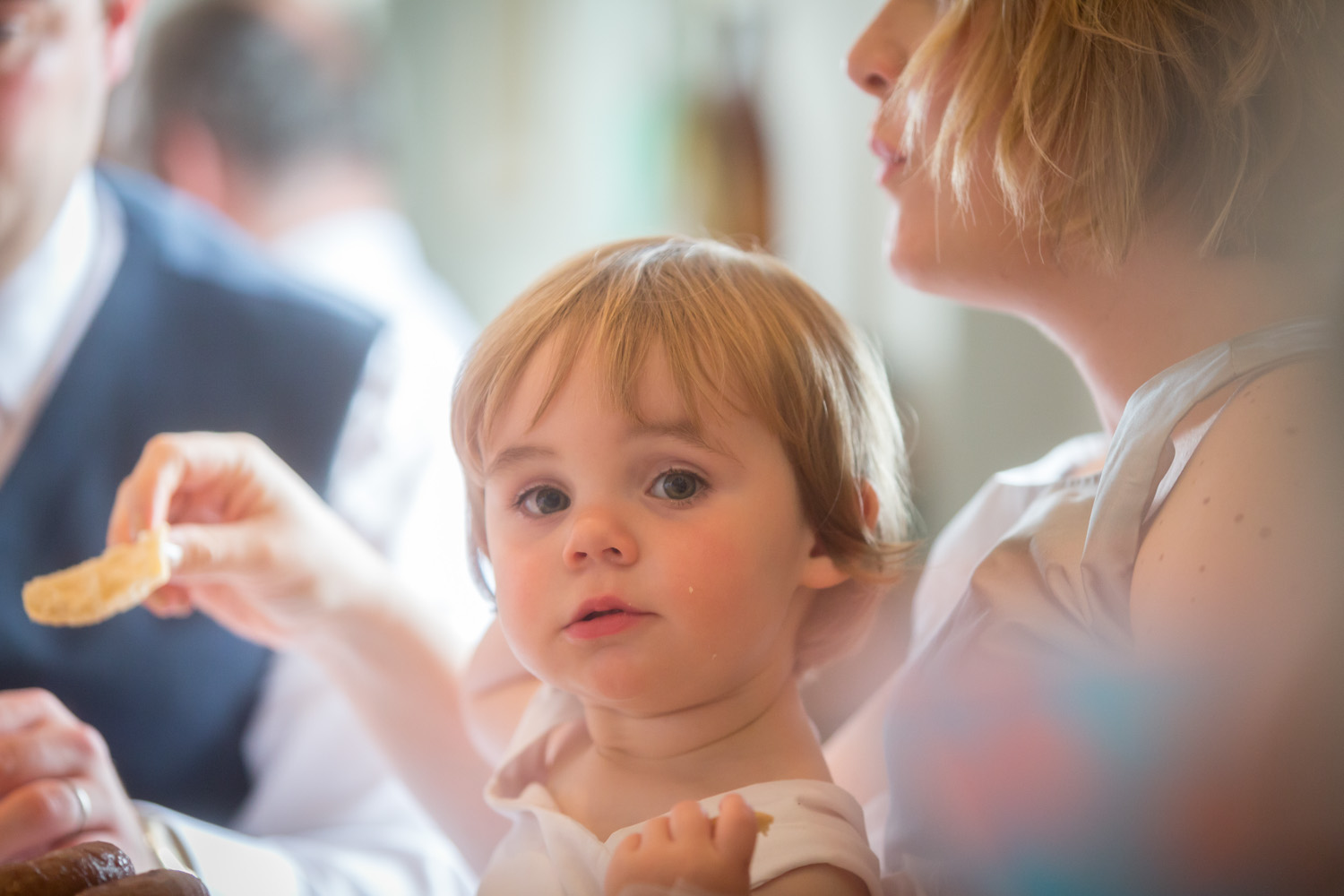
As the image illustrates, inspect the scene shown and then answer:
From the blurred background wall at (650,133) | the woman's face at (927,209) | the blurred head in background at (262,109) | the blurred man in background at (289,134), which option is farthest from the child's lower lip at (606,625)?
the blurred head in background at (262,109)

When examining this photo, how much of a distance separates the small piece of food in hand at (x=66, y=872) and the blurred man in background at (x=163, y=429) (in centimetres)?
16

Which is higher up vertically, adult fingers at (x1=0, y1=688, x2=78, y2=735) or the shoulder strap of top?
the shoulder strap of top

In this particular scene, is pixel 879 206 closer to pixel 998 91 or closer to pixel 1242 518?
pixel 998 91

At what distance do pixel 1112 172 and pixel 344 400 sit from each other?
585 millimetres

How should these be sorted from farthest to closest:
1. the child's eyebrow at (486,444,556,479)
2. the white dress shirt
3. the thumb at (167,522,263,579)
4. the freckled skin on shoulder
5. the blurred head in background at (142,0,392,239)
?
1. the blurred head in background at (142,0,392,239)
2. the white dress shirt
3. the thumb at (167,522,263,579)
4. the child's eyebrow at (486,444,556,479)
5. the freckled skin on shoulder

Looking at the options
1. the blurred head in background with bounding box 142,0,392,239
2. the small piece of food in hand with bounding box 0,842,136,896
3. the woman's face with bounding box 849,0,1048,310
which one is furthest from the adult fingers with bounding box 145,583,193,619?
the blurred head in background with bounding box 142,0,392,239

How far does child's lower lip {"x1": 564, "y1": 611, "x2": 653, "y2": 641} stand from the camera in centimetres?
46

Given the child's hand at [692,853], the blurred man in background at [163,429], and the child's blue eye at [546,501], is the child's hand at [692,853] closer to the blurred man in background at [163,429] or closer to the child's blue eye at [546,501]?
the child's blue eye at [546,501]

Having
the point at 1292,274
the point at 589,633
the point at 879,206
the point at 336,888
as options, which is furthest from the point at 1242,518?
the point at 879,206

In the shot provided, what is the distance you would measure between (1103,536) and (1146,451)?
4cm

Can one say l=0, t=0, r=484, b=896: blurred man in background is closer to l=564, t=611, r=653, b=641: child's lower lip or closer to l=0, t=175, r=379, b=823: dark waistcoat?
l=0, t=175, r=379, b=823: dark waistcoat

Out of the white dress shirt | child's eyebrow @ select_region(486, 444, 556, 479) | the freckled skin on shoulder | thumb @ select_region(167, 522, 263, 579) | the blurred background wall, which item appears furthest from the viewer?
the blurred background wall

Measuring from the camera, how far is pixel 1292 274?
0.48 metres

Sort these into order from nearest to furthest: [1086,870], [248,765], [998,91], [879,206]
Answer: [1086,870]
[998,91]
[248,765]
[879,206]
